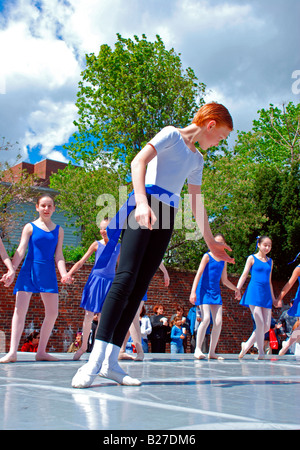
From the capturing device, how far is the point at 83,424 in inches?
60.6

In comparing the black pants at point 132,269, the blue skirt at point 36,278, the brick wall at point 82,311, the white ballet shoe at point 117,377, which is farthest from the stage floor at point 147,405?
the brick wall at point 82,311

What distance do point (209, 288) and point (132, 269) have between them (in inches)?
Answer: 150

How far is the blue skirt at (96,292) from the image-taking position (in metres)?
5.71

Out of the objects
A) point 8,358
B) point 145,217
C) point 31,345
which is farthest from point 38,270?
point 31,345

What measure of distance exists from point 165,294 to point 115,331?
11599mm

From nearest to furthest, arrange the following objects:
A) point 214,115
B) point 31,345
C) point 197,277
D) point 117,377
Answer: point 117,377 < point 214,115 < point 197,277 < point 31,345

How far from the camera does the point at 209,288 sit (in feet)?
20.8

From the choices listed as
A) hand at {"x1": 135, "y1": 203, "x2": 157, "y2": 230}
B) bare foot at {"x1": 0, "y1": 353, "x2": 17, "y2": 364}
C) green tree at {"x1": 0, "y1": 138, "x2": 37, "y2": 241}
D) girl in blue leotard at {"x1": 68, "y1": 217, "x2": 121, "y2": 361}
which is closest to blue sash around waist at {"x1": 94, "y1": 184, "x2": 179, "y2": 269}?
hand at {"x1": 135, "y1": 203, "x2": 157, "y2": 230}

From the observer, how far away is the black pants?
2682 mm

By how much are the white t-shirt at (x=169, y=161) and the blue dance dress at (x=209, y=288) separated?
3.65m

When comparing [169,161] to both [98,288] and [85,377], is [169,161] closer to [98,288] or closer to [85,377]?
[85,377]

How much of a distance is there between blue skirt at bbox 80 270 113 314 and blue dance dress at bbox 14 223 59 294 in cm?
83

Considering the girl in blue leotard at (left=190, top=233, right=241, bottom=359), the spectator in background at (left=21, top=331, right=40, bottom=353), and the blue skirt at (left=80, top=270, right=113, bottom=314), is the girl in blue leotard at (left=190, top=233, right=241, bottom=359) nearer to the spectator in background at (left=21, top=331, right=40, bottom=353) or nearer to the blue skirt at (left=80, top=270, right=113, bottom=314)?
the blue skirt at (left=80, top=270, right=113, bottom=314)

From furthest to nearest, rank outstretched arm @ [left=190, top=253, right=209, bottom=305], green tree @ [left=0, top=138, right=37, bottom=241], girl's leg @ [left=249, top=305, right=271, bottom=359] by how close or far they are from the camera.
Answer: green tree @ [left=0, top=138, right=37, bottom=241], girl's leg @ [left=249, top=305, right=271, bottom=359], outstretched arm @ [left=190, top=253, right=209, bottom=305]
